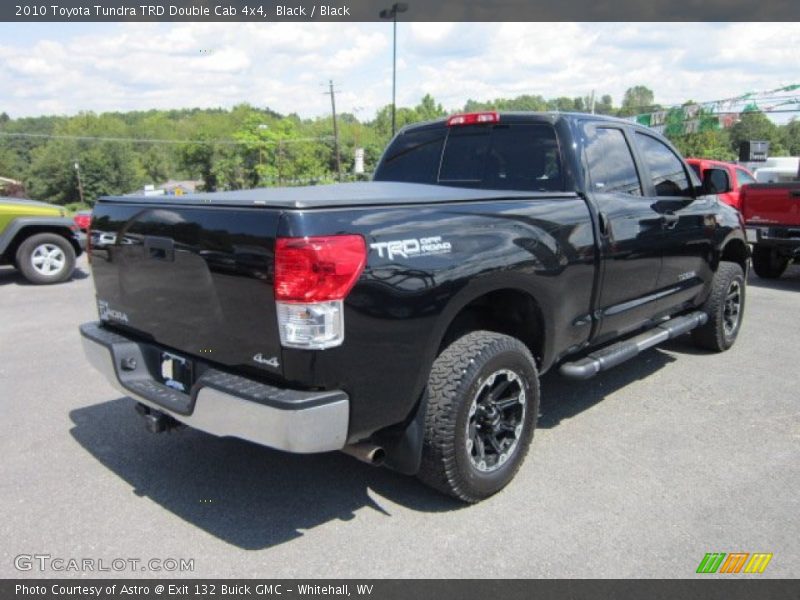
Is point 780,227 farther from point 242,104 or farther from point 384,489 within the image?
point 242,104

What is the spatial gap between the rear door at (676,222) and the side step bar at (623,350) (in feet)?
0.50

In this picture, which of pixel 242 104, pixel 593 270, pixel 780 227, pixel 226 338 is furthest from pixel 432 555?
pixel 242 104

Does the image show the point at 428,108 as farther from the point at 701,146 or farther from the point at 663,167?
the point at 663,167

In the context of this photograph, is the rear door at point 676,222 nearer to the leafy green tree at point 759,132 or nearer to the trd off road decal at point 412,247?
the trd off road decal at point 412,247

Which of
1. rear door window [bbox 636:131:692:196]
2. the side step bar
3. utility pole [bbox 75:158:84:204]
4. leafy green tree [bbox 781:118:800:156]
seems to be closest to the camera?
the side step bar

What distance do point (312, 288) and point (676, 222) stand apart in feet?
11.0

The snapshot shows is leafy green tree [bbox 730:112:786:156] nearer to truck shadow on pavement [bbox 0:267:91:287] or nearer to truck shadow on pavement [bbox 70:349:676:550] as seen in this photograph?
truck shadow on pavement [bbox 0:267:91:287]

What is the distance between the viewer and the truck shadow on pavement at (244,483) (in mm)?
3064

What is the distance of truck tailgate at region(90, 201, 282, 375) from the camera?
2.52m

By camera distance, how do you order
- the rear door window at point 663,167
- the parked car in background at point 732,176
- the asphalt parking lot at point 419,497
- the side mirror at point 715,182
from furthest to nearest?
the parked car in background at point 732,176, the side mirror at point 715,182, the rear door window at point 663,167, the asphalt parking lot at point 419,497

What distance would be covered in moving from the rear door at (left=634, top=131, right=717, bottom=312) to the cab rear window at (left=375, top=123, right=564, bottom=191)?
980mm

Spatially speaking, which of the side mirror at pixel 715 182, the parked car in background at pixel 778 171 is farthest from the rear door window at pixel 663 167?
the parked car in background at pixel 778 171

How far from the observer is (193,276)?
280cm

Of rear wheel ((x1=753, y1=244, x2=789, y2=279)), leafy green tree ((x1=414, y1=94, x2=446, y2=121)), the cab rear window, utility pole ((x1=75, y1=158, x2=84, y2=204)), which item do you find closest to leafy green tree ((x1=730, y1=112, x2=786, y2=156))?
leafy green tree ((x1=414, y1=94, x2=446, y2=121))
